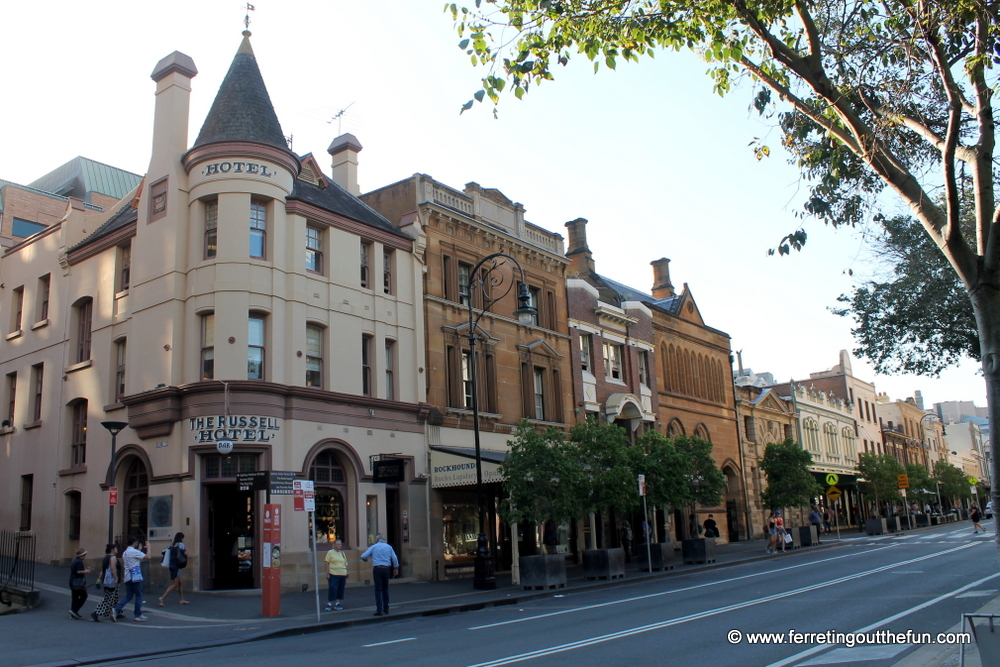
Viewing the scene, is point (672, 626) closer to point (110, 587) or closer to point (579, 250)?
point (110, 587)

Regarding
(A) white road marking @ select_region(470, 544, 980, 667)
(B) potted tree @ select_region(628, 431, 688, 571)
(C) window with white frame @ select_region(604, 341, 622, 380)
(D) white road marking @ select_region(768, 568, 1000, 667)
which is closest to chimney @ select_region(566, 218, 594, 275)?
(C) window with white frame @ select_region(604, 341, 622, 380)

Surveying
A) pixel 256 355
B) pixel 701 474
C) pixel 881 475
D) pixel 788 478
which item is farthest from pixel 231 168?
pixel 881 475

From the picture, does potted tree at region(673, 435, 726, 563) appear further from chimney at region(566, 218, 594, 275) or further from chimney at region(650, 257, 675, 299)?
chimney at region(650, 257, 675, 299)

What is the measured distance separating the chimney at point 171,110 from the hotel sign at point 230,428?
24.6 feet

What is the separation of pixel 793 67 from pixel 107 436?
21764 mm

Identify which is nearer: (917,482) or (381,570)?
(381,570)

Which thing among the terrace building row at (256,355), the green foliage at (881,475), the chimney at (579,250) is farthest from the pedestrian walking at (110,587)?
the green foliage at (881,475)

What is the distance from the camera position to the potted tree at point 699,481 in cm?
2936

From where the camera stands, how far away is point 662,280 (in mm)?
50344

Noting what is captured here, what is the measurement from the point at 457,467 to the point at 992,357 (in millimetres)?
18979

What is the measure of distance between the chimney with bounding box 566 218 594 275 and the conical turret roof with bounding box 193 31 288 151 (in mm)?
19355

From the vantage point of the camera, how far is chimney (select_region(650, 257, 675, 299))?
1961 inches

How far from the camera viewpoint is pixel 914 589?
682 inches

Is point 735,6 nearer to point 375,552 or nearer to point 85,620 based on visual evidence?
point 375,552
